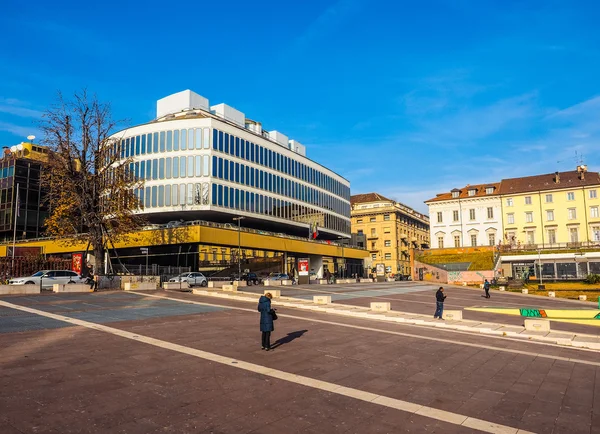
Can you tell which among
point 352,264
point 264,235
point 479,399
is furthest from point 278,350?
point 352,264

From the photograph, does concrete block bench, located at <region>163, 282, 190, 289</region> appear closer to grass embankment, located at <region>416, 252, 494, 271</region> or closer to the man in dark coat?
the man in dark coat

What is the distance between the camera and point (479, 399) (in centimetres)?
851

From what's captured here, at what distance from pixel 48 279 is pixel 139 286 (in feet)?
20.1

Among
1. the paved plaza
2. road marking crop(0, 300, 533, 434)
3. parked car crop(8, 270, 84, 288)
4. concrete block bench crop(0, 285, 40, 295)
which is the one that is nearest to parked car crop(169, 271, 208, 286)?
parked car crop(8, 270, 84, 288)

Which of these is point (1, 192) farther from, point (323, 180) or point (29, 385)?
point (29, 385)

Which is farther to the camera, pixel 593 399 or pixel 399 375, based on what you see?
pixel 399 375

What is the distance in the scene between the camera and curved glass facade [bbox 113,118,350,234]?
54031 mm

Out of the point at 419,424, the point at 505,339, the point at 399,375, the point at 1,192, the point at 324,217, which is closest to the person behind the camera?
the point at 419,424

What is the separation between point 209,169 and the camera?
177ft

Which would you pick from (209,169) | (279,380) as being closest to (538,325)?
(279,380)

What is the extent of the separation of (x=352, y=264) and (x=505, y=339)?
71.1 m

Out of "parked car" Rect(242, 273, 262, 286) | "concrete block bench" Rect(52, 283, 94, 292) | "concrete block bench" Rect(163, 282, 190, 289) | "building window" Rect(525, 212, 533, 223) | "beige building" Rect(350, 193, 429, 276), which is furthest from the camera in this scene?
"beige building" Rect(350, 193, 429, 276)

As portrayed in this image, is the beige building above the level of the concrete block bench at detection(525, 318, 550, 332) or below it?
above

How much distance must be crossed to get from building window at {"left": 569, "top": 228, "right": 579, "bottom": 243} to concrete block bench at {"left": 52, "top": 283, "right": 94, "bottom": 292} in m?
76.4
